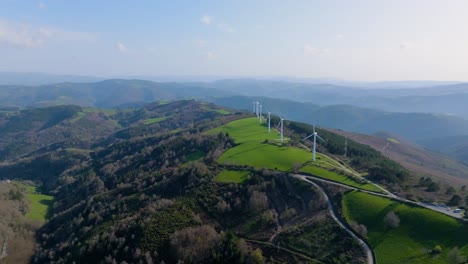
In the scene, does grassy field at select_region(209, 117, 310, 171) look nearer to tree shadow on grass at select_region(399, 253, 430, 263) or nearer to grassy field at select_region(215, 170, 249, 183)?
grassy field at select_region(215, 170, 249, 183)

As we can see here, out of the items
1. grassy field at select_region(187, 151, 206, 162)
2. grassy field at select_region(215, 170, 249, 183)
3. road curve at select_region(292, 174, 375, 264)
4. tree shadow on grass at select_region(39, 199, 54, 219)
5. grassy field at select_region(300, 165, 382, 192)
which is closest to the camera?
road curve at select_region(292, 174, 375, 264)

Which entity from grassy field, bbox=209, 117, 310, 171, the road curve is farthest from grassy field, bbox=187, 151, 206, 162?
the road curve

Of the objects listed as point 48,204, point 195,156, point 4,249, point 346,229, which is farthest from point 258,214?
point 48,204

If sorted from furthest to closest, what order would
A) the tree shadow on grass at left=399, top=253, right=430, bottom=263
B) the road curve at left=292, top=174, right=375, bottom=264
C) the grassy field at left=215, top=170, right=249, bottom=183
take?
the grassy field at left=215, top=170, right=249, bottom=183, the road curve at left=292, top=174, right=375, bottom=264, the tree shadow on grass at left=399, top=253, right=430, bottom=263

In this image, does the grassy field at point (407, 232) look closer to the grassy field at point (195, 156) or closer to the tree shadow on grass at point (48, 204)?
the grassy field at point (195, 156)

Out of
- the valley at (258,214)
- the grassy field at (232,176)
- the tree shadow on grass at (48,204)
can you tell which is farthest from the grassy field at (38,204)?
the grassy field at (232,176)
